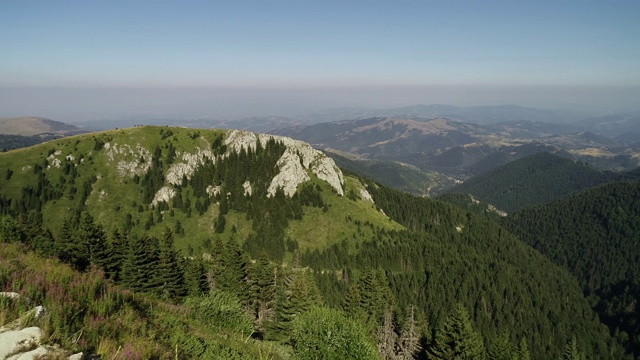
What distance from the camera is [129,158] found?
174 m

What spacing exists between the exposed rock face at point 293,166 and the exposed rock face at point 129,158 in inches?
1727

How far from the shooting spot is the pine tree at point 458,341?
65.4 m

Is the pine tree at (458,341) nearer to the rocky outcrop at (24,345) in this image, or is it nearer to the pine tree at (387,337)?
the pine tree at (387,337)

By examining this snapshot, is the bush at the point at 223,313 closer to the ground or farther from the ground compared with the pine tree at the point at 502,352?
farther from the ground

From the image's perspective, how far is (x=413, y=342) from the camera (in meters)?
75.8

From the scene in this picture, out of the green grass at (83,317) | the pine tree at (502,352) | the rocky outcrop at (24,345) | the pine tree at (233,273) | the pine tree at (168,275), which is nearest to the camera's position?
the rocky outcrop at (24,345)

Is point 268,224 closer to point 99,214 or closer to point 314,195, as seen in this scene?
point 314,195

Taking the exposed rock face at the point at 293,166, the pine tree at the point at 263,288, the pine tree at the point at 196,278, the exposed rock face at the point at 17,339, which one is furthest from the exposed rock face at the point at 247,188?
the exposed rock face at the point at 17,339

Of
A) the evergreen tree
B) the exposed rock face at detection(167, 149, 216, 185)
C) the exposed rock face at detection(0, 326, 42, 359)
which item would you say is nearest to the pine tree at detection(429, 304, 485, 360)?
the evergreen tree

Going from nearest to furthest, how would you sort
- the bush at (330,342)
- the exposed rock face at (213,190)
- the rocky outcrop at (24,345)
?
the rocky outcrop at (24,345), the bush at (330,342), the exposed rock face at (213,190)

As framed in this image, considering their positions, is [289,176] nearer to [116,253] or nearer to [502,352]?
[116,253]

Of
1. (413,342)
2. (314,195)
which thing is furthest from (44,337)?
(314,195)

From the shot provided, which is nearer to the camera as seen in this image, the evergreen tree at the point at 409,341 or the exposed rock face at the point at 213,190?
the evergreen tree at the point at 409,341

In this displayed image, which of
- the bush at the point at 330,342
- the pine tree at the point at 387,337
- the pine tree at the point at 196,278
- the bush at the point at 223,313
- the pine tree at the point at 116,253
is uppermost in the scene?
the bush at the point at 223,313
